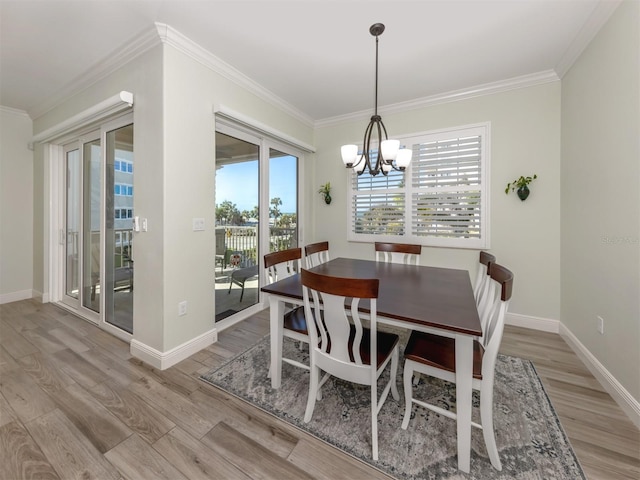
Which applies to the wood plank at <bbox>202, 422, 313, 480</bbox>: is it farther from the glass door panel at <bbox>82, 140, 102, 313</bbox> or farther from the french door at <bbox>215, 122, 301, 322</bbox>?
the glass door panel at <bbox>82, 140, 102, 313</bbox>

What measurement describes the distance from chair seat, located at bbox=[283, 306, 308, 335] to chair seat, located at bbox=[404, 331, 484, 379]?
0.69 metres

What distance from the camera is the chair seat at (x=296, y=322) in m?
1.78

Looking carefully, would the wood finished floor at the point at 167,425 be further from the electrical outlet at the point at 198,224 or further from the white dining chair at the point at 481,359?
the electrical outlet at the point at 198,224

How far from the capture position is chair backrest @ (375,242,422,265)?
2.74 meters

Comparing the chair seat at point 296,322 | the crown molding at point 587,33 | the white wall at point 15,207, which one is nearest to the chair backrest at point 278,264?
the chair seat at point 296,322

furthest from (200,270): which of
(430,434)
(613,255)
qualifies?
(613,255)

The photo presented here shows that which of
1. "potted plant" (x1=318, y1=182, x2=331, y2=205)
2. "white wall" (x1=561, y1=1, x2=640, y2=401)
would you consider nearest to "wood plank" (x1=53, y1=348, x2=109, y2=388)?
"potted plant" (x1=318, y1=182, x2=331, y2=205)

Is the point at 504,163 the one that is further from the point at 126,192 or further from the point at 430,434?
the point at 126,192

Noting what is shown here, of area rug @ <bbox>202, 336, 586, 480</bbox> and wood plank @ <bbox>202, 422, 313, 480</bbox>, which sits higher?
area rug @ <bbox>202, 336, 586, 480</bbox>

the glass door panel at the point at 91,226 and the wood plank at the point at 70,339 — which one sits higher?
the glass door panel at the point at 91,226

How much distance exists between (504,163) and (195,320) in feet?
11.8

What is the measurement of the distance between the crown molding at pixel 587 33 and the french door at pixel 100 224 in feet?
12.7

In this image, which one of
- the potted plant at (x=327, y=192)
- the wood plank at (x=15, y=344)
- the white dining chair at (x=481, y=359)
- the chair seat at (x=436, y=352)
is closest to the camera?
the white dining chair at (x=481, y=359)

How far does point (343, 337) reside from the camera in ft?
4.46
